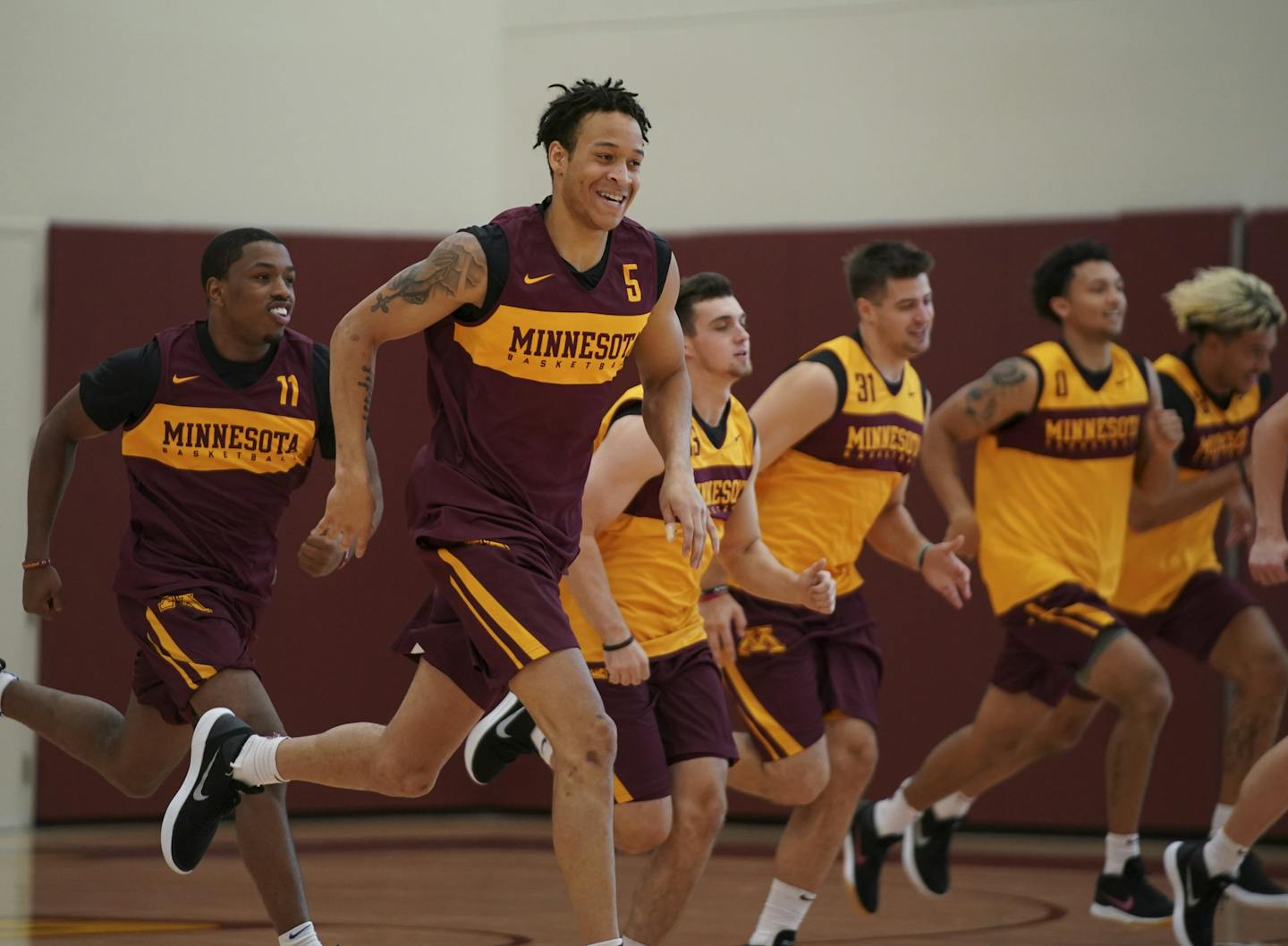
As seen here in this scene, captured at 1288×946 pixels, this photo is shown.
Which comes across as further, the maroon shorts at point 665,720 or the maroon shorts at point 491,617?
the maroon shorts at point 665,720

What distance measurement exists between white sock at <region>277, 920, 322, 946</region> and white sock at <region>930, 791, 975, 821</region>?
10.1ft

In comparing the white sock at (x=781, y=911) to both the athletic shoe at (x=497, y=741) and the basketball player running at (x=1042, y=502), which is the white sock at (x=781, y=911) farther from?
the basketball player running at (x=1042, y=502)

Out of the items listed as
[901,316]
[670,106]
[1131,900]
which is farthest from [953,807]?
[670,106]

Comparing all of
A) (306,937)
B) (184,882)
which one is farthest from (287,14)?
(306,937)

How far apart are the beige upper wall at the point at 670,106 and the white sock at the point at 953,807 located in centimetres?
359

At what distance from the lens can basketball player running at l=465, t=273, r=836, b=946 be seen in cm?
520

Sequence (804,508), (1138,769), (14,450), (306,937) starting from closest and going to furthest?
(306,937) → (804,508) → (1138,769) → (14,450)

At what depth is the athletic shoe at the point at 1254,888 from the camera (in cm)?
688

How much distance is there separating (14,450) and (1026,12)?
5.66m

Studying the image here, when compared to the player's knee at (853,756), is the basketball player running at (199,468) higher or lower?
higher

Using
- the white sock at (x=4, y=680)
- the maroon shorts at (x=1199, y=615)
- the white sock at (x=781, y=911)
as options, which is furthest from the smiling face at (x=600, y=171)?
the maroon shorts at (x=1199, y=615)

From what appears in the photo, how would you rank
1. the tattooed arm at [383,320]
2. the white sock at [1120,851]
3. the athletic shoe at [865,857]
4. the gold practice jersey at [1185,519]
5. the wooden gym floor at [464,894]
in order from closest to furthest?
1. the tattooed arm at [383,320]
2. the wooden gym floor at [464,894]
3. the white sock at [1120,851]
4. the athletic shoe at [865,857]
5. the gold practice jersey at [1185,519]

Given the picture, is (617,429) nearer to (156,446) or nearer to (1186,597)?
(156,446)

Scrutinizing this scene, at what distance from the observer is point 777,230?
980 cm
